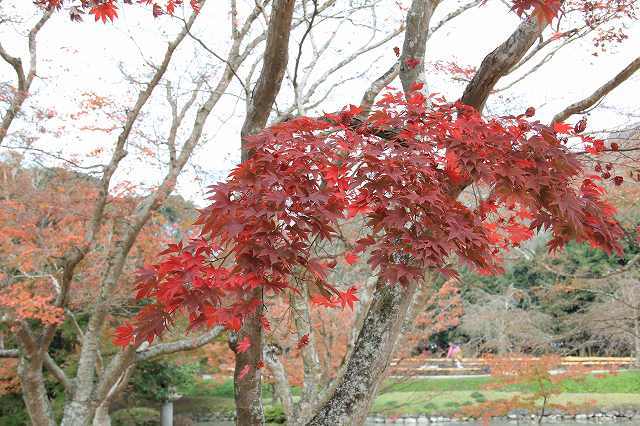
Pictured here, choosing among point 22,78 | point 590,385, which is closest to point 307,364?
point 22,78

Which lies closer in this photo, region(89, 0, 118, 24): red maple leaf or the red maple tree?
the red maple tree

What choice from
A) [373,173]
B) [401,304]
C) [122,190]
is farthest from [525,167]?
[122,190]

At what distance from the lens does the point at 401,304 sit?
9.19 feet

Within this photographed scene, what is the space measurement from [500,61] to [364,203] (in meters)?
0.99

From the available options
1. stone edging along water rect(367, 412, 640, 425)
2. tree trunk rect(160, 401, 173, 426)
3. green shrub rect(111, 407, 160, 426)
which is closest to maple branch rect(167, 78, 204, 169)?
green shrub rect(111, 407, 160, 426)

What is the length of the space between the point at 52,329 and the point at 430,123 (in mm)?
5053

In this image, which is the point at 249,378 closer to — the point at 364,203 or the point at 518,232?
the point at 364,203

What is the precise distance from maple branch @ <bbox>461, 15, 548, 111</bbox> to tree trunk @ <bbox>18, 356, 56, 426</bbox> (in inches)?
204

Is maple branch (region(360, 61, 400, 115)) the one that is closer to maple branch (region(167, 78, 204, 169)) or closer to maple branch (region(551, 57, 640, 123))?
maple branch (region(551, 57, 640, 123))

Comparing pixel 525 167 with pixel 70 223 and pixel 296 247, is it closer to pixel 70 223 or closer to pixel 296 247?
pixel 296 247

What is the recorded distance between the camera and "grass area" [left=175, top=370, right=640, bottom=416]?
18516 mm

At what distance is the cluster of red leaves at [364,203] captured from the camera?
2.14 metres

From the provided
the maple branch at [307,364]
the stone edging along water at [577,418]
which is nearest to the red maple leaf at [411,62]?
the maple branch at [307,364]

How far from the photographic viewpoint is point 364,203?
93.7 inches
